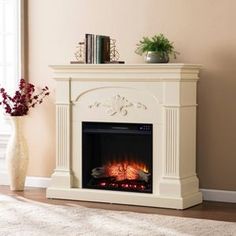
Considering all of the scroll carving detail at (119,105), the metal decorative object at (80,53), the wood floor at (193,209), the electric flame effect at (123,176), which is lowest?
the wood floor at (193,209)

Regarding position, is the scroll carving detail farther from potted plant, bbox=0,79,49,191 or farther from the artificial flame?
potted plant, bbox=0,79,49,191

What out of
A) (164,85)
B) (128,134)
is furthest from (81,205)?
(164,85)

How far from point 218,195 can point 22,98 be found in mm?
2074

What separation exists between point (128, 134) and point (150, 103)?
36 cm

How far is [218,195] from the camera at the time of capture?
19.0ft

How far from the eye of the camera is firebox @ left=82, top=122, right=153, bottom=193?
5680 mm

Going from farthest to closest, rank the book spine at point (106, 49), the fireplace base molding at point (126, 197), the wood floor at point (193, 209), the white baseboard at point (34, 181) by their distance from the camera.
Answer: the white baseboard at point (34, 181), the book spine at point (106, 49), the fireplace base molding at point (126, 197), the wood floor at point (193, 209)

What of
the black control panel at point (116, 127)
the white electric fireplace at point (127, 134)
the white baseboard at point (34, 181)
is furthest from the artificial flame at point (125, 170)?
the white baseboard at point (34, 181)

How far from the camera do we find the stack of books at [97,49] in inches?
228

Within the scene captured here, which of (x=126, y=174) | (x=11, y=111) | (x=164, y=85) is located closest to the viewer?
(x=164, y=85)

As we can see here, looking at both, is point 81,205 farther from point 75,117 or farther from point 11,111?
point 11,111

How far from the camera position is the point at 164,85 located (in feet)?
18.0

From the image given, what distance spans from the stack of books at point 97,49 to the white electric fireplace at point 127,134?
0.12 meters

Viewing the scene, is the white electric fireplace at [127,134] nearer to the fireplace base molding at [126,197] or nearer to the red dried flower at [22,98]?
the fireplace base molding at [126,197]
